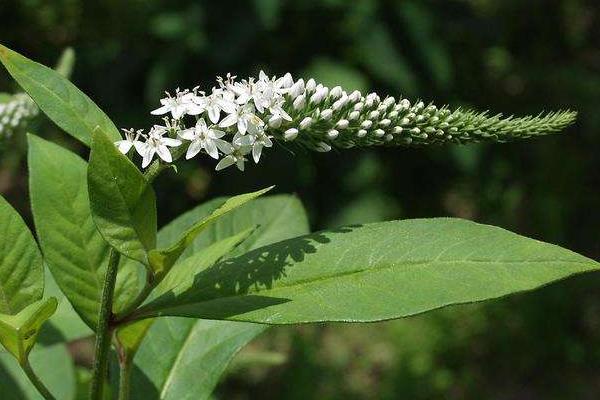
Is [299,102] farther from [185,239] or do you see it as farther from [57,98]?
[57,98]

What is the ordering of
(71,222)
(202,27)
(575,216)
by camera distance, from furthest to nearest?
(575,216) < (202,27) < (71,222)

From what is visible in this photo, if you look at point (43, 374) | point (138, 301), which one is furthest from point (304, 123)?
point (43, 374)

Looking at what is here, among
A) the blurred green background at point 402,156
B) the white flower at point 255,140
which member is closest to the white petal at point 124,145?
the white flower at point 255,140

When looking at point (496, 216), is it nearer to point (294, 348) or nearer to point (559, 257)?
point (294, 348)

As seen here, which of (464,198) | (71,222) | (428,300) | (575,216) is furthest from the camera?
(575,216)

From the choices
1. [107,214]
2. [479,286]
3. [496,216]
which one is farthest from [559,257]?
[496,216]

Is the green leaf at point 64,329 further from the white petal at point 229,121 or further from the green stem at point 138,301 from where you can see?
the white petal at point 229,121
